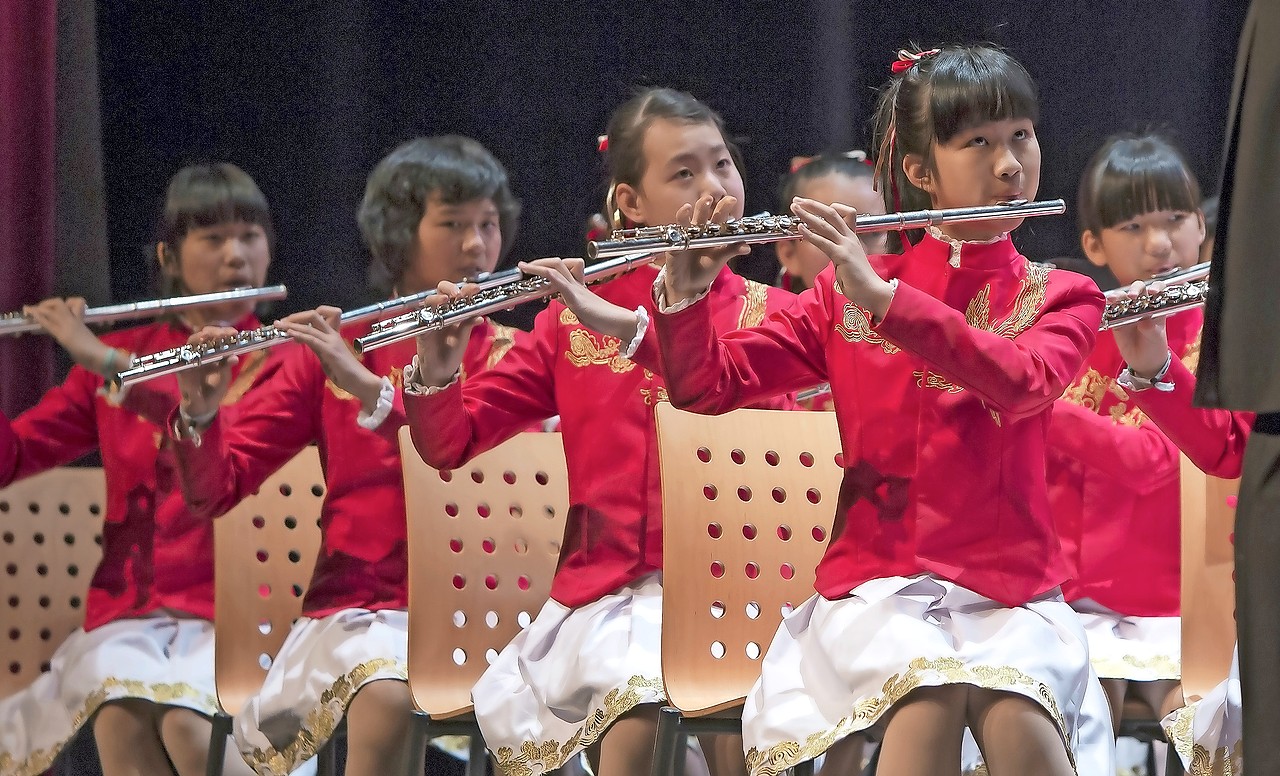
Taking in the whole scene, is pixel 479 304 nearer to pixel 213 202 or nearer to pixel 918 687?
pixel 918 687

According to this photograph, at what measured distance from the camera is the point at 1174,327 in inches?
95.7

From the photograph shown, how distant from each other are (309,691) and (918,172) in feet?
3.83

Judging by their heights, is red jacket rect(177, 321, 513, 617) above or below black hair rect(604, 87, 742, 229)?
below

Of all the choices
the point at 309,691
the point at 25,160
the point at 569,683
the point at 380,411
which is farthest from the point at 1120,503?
the point at 25,160

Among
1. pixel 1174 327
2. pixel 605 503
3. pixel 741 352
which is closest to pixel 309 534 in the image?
pixel 605 503

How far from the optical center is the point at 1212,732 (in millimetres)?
1840

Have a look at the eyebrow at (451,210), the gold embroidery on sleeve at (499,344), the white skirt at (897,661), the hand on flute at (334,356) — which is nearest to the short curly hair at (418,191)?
the eyebrow at (451,210)

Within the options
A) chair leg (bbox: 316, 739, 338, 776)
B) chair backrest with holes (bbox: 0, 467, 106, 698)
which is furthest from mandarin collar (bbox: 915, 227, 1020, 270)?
chair backrest with holes (bbox: 0, 467, 106, 698)

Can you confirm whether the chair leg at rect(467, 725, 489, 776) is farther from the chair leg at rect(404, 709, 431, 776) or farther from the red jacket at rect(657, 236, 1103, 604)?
the red jacket at rect(657, 236, 1103, 604)

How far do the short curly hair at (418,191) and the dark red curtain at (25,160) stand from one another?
1038 millimetres

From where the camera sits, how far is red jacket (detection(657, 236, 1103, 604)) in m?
1.69

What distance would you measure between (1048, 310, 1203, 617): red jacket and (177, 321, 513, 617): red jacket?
0.93 meters

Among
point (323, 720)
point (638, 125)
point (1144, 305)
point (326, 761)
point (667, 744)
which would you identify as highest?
point (638, 125)

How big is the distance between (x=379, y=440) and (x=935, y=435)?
1.11 meters
